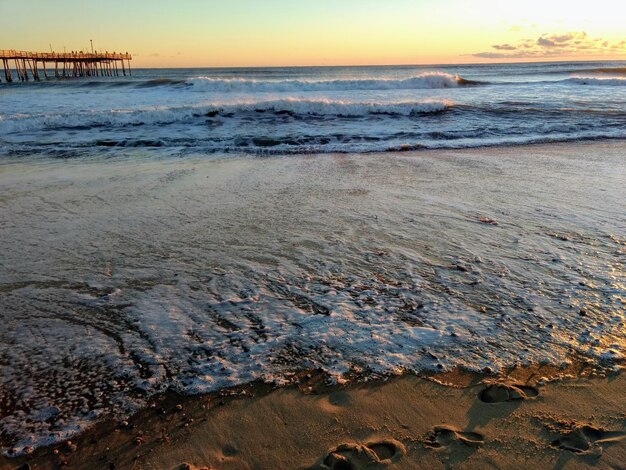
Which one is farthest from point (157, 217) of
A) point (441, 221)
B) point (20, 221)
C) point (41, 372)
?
point (441, 221)

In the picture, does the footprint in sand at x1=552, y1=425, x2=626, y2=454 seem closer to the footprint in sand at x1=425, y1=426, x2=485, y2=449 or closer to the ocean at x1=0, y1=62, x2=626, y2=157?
the footprint in sand at x1=425, y1=426, x2=485, y2=449

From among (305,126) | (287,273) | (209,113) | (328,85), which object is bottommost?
(287,273)

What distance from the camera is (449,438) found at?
207 cm

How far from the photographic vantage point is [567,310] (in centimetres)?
306

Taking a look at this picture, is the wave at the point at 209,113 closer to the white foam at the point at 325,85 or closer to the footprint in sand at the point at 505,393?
the white foam at the point at 325,85

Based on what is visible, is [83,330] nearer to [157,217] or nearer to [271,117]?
[157,217]

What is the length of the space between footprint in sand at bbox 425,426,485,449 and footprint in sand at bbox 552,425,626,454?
0.34 meters

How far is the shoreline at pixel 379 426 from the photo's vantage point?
77.9 inches

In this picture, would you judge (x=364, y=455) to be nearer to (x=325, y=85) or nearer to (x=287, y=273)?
(x=287, y=273)

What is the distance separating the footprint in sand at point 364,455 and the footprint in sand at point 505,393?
592 mm

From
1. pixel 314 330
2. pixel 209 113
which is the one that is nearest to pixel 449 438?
pixel 314 330

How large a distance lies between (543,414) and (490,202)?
3.71 meters

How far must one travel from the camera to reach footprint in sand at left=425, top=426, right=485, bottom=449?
80.2 inches

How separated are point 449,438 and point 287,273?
6.34 feet
